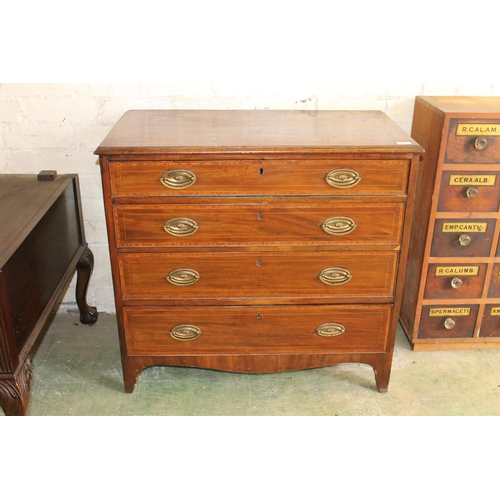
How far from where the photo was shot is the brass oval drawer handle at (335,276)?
7.36 feet

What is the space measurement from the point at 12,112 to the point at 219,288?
4.34ft

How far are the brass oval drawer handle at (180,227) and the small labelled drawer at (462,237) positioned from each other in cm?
111

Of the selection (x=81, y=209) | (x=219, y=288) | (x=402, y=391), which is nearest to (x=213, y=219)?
(x=219, y=288)

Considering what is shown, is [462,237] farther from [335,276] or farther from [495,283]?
[335,276]

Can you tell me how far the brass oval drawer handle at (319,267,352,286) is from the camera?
224cm

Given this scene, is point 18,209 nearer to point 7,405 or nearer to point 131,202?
point 131,202

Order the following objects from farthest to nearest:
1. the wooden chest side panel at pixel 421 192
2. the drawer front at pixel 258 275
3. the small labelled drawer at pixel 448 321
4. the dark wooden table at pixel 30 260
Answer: the small labelled drawer at pixel 448 321 → the wooden chest side panel at pixel 421 192 → the drawer front at pixel 258 275 → the dark wooden table at pixel 30 260

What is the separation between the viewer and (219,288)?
2268mm

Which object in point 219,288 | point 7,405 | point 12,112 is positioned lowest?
point 7,405

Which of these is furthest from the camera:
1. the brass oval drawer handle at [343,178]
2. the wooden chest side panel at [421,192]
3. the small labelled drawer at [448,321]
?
the small labelled drawer at [448,321]

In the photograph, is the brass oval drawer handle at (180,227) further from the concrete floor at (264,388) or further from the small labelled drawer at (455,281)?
the small labelled drawer at (455,281)

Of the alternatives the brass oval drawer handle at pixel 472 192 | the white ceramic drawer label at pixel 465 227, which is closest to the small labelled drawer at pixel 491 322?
the white ceramic drawer label at pixel 465 227

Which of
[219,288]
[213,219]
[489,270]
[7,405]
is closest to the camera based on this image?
[7,405]

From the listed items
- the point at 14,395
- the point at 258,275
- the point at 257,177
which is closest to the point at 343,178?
the point at 257,177
